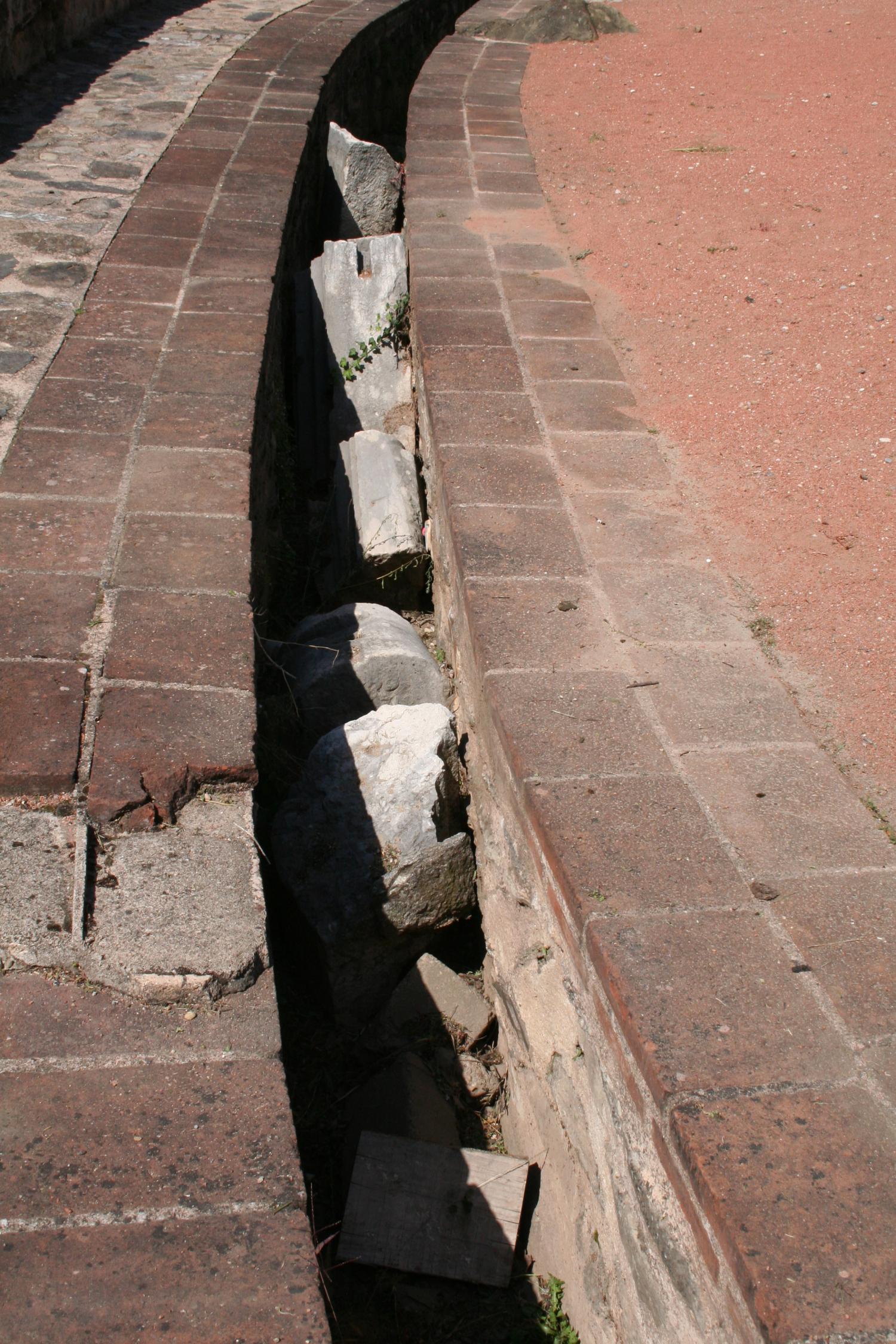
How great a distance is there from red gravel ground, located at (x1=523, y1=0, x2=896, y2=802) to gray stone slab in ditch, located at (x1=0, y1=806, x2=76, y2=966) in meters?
1.65

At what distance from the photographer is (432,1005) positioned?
282 cm

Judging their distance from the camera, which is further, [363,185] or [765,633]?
[363,185]

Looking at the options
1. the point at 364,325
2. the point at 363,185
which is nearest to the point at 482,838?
the point at 364,325

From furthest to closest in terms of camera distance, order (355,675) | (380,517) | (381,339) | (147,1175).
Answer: (381,339), (380,517), (355,675), (147,1175)

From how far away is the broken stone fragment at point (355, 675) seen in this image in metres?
3.32

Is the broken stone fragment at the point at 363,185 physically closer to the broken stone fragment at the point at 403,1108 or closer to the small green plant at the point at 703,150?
the small green plant at the point at 703,150

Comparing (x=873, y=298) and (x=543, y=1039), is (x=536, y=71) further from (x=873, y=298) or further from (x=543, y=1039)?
(x=543, y=1039)

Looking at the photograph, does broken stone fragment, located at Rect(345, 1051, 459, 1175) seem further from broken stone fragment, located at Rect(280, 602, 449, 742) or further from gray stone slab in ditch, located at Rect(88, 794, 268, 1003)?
broken stone fragment, located at Rect(280, 602, 449, 742)

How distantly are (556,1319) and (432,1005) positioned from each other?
2.50ft

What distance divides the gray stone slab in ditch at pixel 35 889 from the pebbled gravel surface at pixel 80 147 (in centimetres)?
156

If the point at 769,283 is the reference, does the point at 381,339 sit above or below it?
below

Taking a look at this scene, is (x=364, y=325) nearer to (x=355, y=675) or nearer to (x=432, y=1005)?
(x=355, y=675)

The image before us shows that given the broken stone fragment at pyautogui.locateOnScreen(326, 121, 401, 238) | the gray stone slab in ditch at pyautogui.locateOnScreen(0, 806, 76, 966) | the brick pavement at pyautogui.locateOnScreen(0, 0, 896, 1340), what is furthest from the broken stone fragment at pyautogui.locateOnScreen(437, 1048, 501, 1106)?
the broken stone fragment at pyautogui.locateOnScreen(326, 121, 401, 238)

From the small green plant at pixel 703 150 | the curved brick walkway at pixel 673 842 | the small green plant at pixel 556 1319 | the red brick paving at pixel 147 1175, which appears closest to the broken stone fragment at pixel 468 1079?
the curved brick walkway at pixel 673 842
